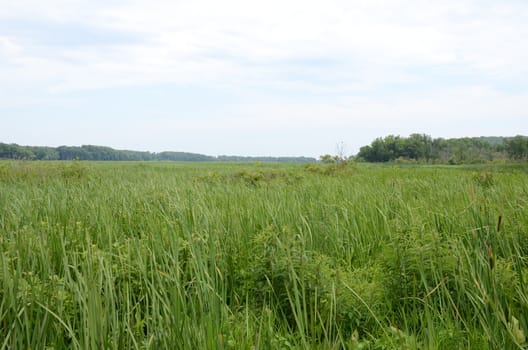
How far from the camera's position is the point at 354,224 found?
3.96 meters

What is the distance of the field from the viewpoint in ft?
5.16

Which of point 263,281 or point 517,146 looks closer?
point 263,281

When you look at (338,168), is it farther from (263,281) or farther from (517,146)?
(517,146)

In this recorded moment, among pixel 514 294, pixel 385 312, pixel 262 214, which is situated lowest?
pixel 385 312

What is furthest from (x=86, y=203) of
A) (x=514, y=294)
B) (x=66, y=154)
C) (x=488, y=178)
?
(x=66, y=154)

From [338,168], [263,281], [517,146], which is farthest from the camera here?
[517,146]

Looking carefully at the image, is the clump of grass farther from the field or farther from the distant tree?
the distant tree

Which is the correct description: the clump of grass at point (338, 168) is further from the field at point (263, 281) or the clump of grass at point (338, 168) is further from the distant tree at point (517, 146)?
the distant tree at point (517, 146)

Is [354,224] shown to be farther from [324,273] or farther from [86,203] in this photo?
[86,203]

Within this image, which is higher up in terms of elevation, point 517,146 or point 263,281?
point 517,146

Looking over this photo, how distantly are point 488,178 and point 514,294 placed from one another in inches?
346

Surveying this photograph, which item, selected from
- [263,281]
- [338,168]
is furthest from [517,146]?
[263,281]

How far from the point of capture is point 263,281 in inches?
104

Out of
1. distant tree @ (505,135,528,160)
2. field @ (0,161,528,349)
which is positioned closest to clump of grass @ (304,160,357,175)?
field @ (0,161,528,349)
